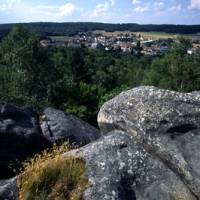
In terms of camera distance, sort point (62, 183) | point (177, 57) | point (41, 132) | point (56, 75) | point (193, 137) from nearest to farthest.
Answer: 1. point (62, 183)
2. point (193, 137)
3. point (41, 132)
4. point (56, 75)
5. point (177, 57)

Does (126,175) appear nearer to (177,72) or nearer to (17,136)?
(17,136)

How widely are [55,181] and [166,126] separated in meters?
2.91

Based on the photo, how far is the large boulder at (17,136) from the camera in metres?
14.0

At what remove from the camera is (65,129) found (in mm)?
15500

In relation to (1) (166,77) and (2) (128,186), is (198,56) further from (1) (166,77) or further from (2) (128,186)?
(2) (128,186)

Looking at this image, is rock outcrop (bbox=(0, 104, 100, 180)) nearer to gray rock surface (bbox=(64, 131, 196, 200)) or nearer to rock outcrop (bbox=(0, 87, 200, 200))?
rock outcrop (bbox=(0, 87, 200, 200))

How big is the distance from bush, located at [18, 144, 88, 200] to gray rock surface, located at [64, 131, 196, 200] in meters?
0.19

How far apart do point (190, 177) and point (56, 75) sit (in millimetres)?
37921

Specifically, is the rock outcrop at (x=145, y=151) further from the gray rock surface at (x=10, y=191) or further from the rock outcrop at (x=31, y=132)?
the rock outcrop at (x=31, y=132)

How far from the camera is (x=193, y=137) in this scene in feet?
34.7

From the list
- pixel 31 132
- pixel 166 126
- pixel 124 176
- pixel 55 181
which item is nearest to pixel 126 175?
pixel 124 176

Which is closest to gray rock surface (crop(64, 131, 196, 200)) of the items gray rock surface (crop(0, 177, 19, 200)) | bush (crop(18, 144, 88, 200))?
bush (crop(18, 144, 88, 200))

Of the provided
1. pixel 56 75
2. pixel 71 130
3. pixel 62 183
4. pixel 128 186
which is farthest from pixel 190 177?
pixel 56 75

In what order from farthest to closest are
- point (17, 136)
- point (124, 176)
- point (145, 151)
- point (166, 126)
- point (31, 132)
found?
point (31, 132), point (17, 136), point (166, 126), point (145, 151), point (124, 176)
